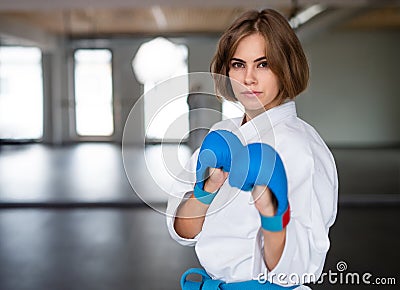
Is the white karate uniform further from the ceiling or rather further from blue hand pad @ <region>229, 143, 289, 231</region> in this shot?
the ceiling

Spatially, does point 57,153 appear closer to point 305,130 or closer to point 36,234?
point 36,234

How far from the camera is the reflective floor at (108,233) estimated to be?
11.4 ft

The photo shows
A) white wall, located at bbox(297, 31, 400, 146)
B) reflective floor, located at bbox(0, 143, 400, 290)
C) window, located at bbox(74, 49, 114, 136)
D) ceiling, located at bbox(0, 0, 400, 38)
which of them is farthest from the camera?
window, located at bbox(74, 49, 114, 136)

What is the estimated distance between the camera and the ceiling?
529cm

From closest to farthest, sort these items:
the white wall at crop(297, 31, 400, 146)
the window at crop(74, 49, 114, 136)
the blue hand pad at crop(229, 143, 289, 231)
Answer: the blue hand pad at crop(229, 143, 289, 231) < the white wall at crop(297, 31, 400, 146) < the window at crop(74, 49, 114, 136)

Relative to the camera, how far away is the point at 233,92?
0.92 metres

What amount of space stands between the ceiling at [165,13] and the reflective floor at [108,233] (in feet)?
4.59

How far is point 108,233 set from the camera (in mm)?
4539

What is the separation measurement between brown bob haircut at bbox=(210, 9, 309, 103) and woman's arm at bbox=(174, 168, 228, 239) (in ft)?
0.41

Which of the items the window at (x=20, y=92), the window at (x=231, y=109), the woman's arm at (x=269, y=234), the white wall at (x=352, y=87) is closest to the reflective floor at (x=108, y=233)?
the window at (x=231, y=109)

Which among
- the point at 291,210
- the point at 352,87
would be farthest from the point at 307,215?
the point at 352,87

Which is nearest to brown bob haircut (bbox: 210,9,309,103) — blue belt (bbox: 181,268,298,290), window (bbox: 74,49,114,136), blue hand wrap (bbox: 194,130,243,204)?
blue hand wrap (bbox: 194,130,243,204)

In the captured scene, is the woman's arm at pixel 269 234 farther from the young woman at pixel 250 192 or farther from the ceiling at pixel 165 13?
the ceiling at pixel 165 13

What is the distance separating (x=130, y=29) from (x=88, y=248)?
3845 millimetres
